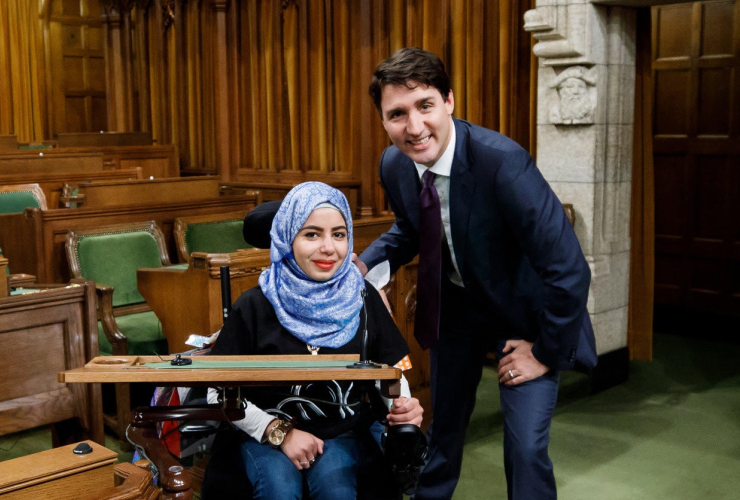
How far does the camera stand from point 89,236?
4293 millimetres

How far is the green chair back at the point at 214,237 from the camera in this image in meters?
4.82

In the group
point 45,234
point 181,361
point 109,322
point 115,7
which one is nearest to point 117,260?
point 45,234

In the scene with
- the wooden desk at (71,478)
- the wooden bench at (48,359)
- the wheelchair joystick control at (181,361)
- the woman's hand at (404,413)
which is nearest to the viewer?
the wooden desk at (71,478)

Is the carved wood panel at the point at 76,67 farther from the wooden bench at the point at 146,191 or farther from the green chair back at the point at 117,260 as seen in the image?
the green chair back at the point at 117,260

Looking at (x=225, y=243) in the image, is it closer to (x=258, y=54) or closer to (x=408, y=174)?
(x=408, y=174)

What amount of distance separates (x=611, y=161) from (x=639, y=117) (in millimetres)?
342

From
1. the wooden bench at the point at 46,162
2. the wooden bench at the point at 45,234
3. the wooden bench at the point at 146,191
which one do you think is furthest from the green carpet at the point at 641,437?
the wooden bench at the point at 46,162

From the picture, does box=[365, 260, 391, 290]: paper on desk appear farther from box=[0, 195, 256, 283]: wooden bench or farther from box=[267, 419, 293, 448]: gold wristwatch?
box=[0, 195, 256, 283]: wooden bench

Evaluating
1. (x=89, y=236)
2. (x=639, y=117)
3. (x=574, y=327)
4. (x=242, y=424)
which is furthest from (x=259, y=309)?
(x=639, y=117)

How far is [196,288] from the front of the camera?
11.0ft

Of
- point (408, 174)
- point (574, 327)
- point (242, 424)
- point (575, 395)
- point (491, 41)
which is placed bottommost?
point (575, 395)

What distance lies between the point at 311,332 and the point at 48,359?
121cm

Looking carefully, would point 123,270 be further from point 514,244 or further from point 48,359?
point 514,244

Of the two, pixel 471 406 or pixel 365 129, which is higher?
pixel 365 129
